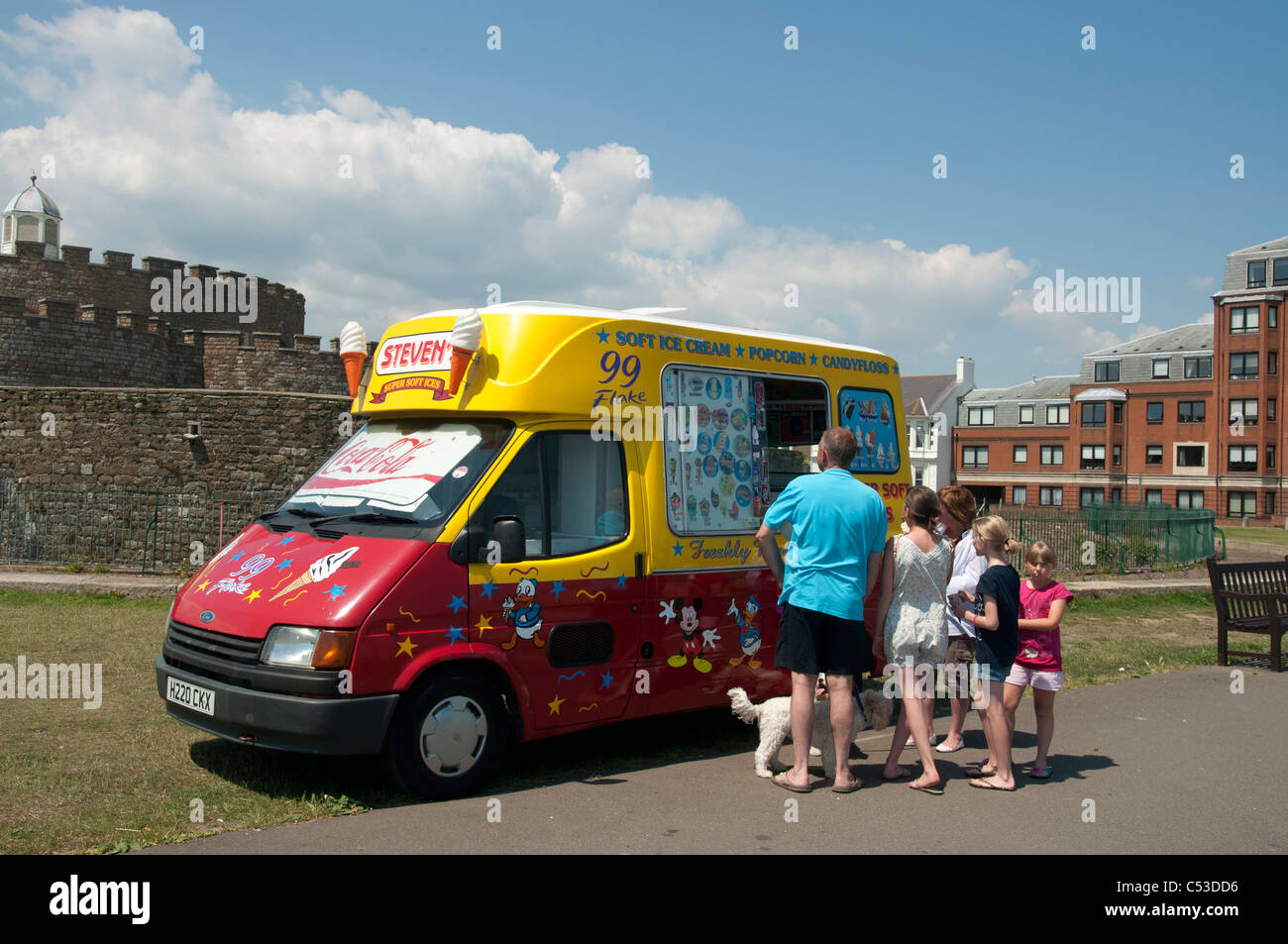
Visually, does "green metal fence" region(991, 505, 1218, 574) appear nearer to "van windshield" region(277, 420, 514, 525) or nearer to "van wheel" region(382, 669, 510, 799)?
"van windshield" region(277, 420, 514, 525)

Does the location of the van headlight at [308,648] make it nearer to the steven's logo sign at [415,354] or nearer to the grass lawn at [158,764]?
the grass lawn at [158,764]

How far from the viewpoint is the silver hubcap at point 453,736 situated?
17.7ft

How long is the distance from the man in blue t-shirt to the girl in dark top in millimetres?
721

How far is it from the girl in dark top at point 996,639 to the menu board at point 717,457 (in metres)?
1.67

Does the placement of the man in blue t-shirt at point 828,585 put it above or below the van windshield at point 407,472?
below

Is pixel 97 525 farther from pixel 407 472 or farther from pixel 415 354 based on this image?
pixel 407 472

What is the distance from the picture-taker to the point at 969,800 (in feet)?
19.1

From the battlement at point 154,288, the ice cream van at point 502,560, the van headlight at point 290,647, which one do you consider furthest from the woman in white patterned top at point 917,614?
the battlement at point 154,288

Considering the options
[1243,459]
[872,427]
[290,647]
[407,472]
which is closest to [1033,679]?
[872,427]

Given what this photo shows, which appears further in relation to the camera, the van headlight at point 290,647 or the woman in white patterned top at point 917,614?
the woman in white patterned top at point 917,614

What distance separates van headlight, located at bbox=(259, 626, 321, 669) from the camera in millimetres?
5152

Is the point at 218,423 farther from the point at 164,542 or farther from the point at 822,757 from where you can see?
the point at 822,757

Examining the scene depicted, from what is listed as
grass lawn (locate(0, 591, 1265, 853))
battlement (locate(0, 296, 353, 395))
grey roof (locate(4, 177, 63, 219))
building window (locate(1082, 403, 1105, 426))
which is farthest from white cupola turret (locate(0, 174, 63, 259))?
building window (locate(1082, 403, 1105, 426))
